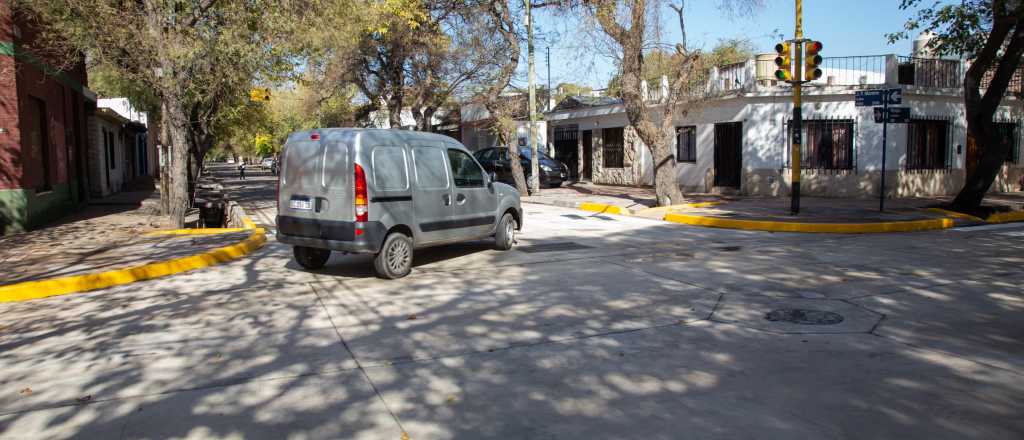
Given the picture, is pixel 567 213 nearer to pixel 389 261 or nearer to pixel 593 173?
pixel 389 261

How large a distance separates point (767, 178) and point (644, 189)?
518 cm

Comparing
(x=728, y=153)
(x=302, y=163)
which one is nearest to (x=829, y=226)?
(x=728, y=153)

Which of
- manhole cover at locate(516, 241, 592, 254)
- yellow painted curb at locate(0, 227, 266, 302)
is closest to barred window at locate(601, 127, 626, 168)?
manhole cover at locate(516, 241, 592, 254)

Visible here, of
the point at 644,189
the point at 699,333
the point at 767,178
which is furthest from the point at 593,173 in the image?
the point at 699,333

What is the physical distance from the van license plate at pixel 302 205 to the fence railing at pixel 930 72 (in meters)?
19.7

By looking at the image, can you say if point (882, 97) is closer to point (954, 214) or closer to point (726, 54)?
point (954, 214)

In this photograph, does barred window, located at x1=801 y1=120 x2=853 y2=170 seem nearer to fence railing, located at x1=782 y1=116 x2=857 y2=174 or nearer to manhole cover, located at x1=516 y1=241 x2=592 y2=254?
fence railing, located at x1=782 y1=116 x2=857 y2=174

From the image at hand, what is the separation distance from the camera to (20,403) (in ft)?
14.9

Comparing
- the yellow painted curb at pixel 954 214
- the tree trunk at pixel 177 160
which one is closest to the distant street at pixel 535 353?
the tree trunk at pixel 177 160

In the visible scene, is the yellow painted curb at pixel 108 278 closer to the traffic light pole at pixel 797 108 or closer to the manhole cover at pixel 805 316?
the manhole cover at pixel 805 316

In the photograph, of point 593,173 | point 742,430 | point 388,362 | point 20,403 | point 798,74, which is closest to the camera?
point 742,430

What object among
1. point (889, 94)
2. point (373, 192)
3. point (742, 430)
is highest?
point (889, 94)

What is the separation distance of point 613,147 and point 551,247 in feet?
59.5

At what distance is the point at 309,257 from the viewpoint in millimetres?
9656
